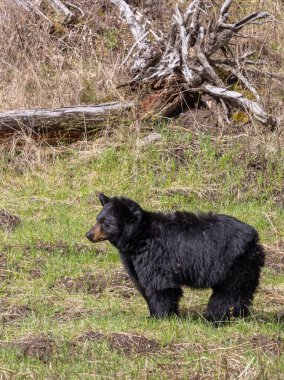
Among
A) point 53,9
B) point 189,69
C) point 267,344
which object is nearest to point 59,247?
point 267,344

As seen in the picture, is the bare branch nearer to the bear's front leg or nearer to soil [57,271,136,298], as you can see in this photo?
soil [57,271,136,298]

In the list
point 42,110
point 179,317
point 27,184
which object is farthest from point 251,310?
point 42,110

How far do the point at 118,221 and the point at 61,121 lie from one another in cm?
470

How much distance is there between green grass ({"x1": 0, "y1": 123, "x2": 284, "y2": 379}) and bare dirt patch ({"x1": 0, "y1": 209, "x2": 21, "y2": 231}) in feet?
0.43

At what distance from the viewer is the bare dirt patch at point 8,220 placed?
31.7ft

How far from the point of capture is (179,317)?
6.93 metres

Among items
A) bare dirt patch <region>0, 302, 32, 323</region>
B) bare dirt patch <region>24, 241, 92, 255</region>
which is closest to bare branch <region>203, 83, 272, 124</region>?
bare dirt patch <region>24, 241, 92, 255</region>

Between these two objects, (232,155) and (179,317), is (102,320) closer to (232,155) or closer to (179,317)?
(179,317)

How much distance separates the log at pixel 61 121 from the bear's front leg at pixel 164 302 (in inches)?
202

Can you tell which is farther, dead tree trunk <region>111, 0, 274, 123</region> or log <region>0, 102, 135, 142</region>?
dead tree trunk <region>111, 0, 274, 123</region>

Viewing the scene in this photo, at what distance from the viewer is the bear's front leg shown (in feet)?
22.6

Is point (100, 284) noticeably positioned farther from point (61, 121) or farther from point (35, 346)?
point (61, 121)

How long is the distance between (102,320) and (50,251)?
89.4 inches

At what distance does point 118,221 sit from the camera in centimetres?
716
